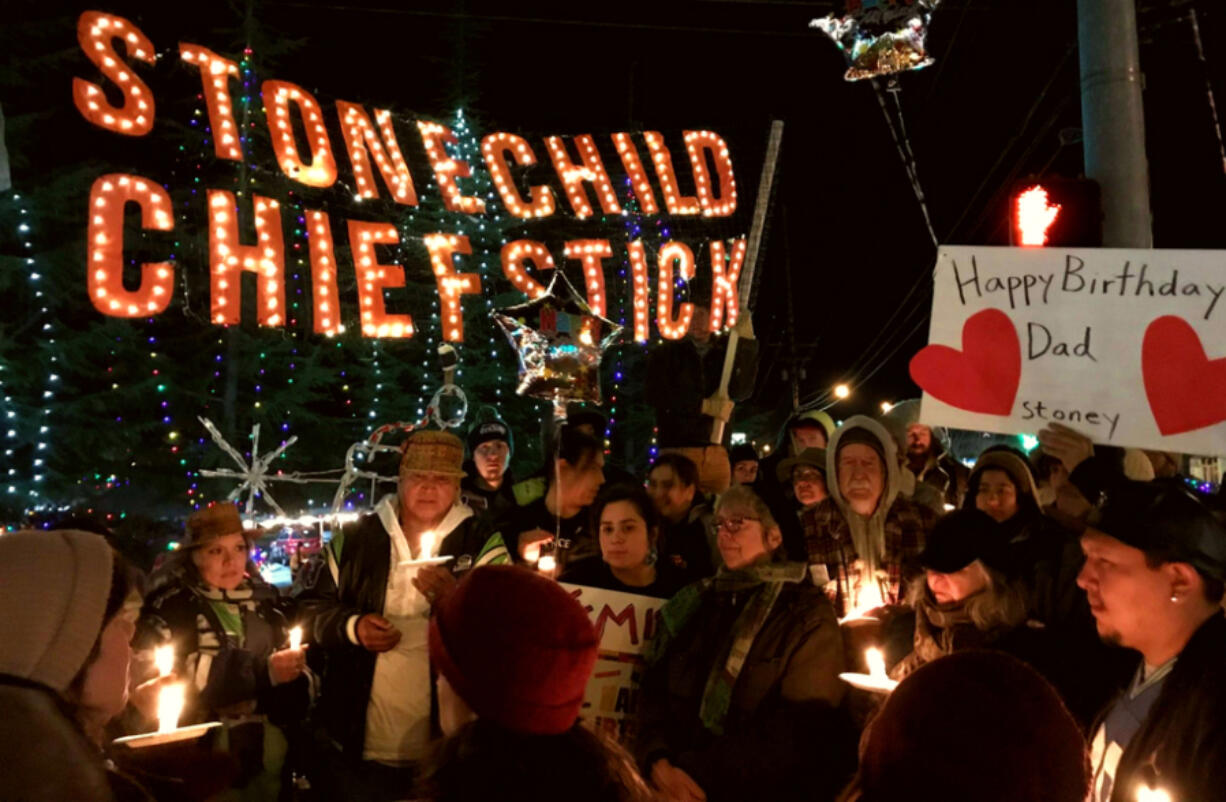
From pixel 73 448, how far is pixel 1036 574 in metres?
14.6

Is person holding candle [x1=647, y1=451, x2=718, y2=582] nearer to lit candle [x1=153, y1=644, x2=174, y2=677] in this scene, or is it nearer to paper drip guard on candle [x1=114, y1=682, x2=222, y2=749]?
lit candle [x1=153, y1=644, x2=174, y2=677]

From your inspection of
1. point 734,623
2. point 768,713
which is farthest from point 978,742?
point 734,623

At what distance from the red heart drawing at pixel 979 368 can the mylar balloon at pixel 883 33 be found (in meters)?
4.13

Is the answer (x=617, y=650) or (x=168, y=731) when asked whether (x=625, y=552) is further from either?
(x=168, y=731)

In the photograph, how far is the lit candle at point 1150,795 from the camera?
6.24ft

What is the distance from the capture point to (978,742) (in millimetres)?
1423

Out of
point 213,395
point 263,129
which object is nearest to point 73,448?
point 213,395

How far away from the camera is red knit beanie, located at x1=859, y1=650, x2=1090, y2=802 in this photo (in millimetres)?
1398

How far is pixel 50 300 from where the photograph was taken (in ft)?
43.6

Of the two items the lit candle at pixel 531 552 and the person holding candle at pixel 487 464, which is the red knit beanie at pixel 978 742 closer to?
the lit candle at pixel 531 552

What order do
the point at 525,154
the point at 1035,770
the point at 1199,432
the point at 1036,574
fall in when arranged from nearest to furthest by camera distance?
1. the point at 1035,770
2. the point at 1199,432
3. the point at 1036,574
4. the point at 525,154

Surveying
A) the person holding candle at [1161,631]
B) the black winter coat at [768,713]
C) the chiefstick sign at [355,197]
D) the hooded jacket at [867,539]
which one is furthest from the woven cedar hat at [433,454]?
the chiefstick sign at [355,197]

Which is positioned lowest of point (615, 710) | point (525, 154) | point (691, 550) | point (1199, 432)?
point (615, 710)

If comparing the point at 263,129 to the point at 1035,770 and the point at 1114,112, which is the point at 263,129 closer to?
the point at 1114,112
